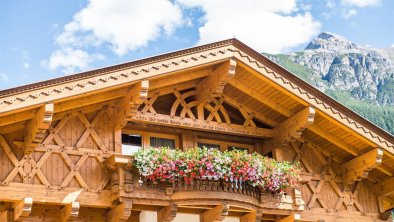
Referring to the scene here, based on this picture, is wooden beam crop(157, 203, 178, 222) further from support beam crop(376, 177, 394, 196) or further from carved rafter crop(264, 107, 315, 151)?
support beam crop(376, 177, 394, 196)

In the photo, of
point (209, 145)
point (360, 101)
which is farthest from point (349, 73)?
point (209, 145)

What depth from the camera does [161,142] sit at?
17.5 m

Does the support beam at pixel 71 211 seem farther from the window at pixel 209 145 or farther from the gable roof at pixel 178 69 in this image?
the window at pixel 209 145

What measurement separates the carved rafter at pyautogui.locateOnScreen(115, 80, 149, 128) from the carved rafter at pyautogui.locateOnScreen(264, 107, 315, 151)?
14.3ft

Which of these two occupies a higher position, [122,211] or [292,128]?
[292,128]

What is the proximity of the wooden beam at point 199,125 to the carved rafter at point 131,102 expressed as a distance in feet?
0.75

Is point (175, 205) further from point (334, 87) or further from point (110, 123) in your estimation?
point (334, 87)

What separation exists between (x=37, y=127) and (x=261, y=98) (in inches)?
239

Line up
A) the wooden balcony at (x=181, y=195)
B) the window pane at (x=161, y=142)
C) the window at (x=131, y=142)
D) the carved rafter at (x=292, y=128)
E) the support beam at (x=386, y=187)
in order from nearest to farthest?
the wooden balcony at (x=181, y=195) → the window at (x=131, y=142) → the window pane at (x=161, y=142) → the carved rafter at (x=292, y=128) → the support beam at (x=386, y=187)

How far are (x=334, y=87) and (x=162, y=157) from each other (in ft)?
400

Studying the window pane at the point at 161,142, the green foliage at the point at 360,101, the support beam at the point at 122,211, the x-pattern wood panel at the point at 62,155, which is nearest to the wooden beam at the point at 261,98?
the window pane at the point at 161,142

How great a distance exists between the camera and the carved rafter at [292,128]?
57.6 ft

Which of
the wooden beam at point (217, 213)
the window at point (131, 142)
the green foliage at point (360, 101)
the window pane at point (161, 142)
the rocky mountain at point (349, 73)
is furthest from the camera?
the rocky mountain at point (349, 73)

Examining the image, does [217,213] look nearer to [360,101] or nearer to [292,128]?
[292,128]
